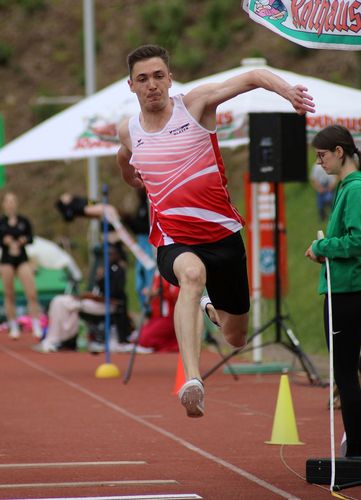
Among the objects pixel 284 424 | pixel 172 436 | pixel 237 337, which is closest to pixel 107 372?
pixel 172 436

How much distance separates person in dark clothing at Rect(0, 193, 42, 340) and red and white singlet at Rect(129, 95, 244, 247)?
13.0 metres

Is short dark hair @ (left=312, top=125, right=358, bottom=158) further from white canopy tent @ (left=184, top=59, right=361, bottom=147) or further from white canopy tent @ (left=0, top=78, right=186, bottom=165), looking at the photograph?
white canopy tent @ (left=0, top=78, right=186, bottom=165)

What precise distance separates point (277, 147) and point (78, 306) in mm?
5200

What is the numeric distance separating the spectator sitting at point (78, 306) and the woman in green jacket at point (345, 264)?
1048cm

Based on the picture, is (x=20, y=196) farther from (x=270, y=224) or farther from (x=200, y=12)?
(x=270, y=224)

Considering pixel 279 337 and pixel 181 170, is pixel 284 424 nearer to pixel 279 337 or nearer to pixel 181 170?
pixel 181 170

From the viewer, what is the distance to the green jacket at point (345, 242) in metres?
7.89

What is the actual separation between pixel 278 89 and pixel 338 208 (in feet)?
2.77

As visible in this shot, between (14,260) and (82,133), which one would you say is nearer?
(82,133)

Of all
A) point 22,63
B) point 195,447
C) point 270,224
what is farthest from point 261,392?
point 22,63

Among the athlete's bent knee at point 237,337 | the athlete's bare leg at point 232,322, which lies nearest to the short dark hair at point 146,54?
the athlete's bare leg at point 232,322

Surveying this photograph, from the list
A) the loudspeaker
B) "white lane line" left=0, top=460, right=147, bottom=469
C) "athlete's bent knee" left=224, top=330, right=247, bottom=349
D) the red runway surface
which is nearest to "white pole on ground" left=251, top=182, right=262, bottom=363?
the red runway surface

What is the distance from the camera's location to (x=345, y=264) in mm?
8023

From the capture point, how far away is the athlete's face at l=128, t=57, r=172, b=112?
27.5 feet
